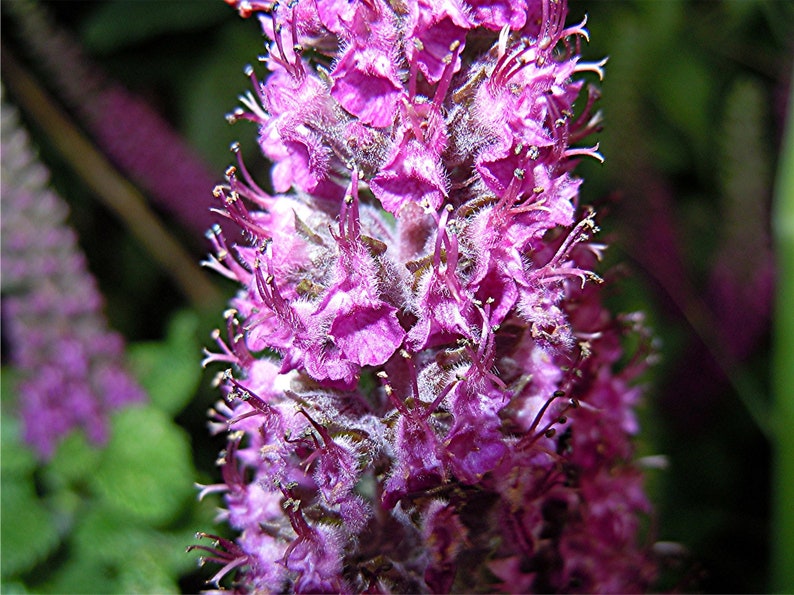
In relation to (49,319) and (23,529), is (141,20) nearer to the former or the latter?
(49,319)

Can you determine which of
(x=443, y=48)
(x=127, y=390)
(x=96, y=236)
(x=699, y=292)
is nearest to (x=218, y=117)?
(x=96, y=236)

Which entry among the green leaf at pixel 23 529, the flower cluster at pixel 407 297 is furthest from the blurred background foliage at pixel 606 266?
the flower cluster at pixel 407 297

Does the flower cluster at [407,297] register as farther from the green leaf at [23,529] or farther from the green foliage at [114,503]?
the green leaf at [23,529]

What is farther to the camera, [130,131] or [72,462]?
[130,131]

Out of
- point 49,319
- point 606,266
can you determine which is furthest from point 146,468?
point 606,266

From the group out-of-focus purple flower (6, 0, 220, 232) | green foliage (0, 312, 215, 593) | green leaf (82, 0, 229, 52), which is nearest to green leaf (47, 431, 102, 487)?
green foliage (0, 312, 215, 593)

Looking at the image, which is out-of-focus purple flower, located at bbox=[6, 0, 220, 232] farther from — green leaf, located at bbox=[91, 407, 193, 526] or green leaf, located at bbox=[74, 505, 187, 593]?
green leaf, located at bbox=[74, 505, 187, 593]
